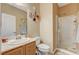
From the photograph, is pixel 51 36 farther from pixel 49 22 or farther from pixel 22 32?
pixel 22 32

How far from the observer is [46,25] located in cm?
151

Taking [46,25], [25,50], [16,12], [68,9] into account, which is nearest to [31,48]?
[25,50]

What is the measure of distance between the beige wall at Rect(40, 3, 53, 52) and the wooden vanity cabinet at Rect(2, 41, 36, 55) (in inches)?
7.1

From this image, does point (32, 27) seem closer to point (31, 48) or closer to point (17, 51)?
point (31, 48)

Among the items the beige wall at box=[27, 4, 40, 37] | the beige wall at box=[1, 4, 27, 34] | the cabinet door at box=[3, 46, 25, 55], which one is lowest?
the cabinet door at box=[3, 46, 25, 55]

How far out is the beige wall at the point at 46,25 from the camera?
1.50 meters

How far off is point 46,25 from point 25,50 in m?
0.44

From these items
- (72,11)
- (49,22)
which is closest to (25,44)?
(49,22)

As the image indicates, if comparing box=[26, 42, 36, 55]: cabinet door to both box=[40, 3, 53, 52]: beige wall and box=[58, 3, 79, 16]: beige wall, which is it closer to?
box=[40, 3, 53, 52]: beige wall

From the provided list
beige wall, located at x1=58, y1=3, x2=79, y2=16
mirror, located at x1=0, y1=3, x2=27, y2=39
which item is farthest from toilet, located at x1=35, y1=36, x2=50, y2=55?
beige wall, located at x1=58, y1=3, x2=79, y2=16

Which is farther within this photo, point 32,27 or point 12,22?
point 32,27

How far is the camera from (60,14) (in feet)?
5.01

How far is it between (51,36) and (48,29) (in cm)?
11

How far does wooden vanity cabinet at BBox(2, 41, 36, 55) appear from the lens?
137 centimetres
